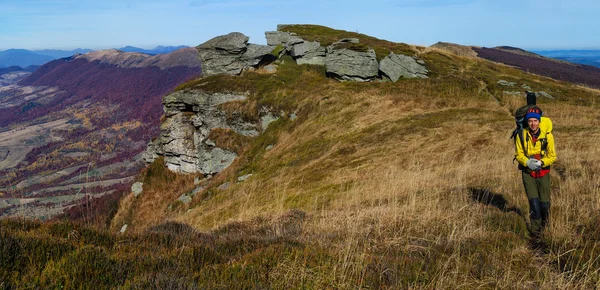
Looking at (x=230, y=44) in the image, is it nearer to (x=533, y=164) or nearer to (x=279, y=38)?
(x=279, y=38)

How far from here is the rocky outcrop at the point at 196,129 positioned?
2933 centimetres

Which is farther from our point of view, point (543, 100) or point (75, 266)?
point (543, 100)

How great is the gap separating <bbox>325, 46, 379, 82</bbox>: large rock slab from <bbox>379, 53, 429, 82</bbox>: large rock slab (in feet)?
3.26

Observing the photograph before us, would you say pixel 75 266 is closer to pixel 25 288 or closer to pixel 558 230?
pixel 25 288

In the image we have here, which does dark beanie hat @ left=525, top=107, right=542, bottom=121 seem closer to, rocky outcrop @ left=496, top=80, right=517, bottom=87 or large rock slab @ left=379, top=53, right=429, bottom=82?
large rock slab @ left=379, top=53, right=429, bottom=82

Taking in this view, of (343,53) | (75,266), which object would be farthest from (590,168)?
(343,53)

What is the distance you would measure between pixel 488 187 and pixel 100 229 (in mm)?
10934

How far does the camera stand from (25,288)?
161 inches

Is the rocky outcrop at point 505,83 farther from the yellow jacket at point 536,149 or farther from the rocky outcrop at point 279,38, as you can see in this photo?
the yellow jacket at point 536,149

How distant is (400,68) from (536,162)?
2898 cm

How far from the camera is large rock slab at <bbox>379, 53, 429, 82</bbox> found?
33406 mm

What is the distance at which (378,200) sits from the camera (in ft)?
35.5

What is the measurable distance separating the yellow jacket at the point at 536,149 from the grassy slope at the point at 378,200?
51.4 inches

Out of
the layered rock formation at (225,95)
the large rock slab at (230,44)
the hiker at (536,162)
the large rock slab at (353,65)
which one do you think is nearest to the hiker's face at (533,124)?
the hiker at (536,162)
